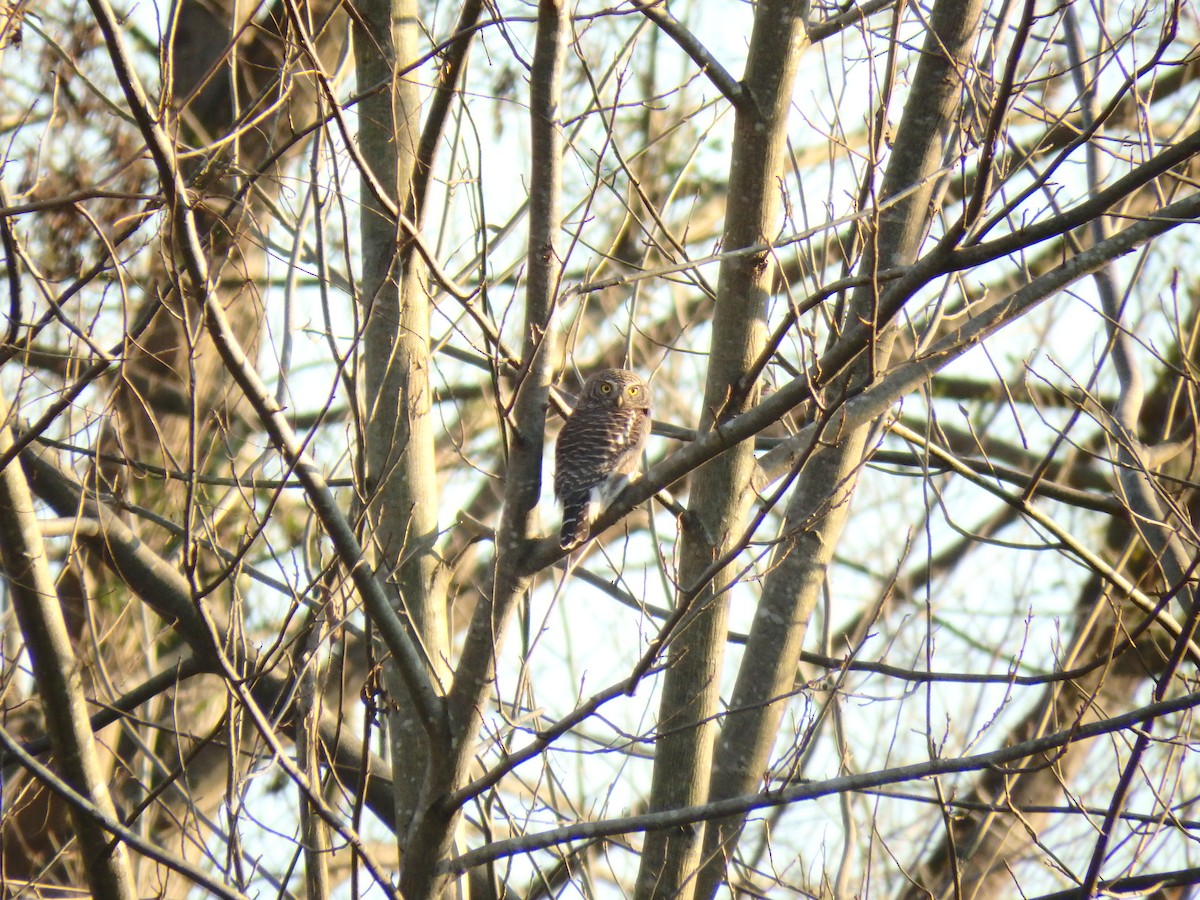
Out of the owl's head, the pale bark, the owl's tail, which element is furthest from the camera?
the owl's head

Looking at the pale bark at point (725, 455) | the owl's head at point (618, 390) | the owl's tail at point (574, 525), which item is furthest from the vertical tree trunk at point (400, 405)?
the owl's head at point (618, 390)

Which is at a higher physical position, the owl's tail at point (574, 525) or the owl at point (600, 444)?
the owl at point (600, 444)

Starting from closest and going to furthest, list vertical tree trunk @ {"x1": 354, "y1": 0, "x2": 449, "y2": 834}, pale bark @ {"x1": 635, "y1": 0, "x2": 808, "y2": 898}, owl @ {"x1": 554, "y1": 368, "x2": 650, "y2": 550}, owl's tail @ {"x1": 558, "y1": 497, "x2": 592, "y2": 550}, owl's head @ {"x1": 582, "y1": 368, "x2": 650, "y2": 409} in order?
A: owl's tail @ {"x1": 558, "y1": 497, "x2": 592, "y2": 550} → pale bark @ {"x1": 635, "y1": 0, "x2": 808, "y2": 898} → vertical tree trunk @ {"x1": 354, "y1": 0, "x2": 449, "y2": 834} → owl @ {"x1": 554, "y1": 368, "x2": 650, "y2": 550} → owl's head @ {"x1": 582, "y1": 368, "x2": 650, "y2": 409}

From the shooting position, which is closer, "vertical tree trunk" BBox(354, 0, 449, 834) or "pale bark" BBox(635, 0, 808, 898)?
"pale bark" BBox(635, 0, 808, 898)

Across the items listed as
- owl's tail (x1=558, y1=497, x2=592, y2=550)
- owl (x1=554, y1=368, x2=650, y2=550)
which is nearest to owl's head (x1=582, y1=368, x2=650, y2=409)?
owl (x1=554, y1=368, x2=650, y2=550)

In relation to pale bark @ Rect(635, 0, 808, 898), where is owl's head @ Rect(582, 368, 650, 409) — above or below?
above

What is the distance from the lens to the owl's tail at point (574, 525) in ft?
12.4

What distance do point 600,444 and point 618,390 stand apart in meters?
0.81

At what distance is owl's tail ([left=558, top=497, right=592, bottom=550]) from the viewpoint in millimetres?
3781

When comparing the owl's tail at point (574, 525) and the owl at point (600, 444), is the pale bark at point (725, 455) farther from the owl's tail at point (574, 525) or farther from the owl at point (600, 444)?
the owl at point (600, 444)

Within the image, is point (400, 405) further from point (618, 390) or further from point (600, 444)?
point (618, 390)

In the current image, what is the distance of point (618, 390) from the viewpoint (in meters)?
6.51

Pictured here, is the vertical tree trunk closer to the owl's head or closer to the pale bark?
the pale bark

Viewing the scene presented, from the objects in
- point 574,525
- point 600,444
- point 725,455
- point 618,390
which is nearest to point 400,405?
point 574,525
